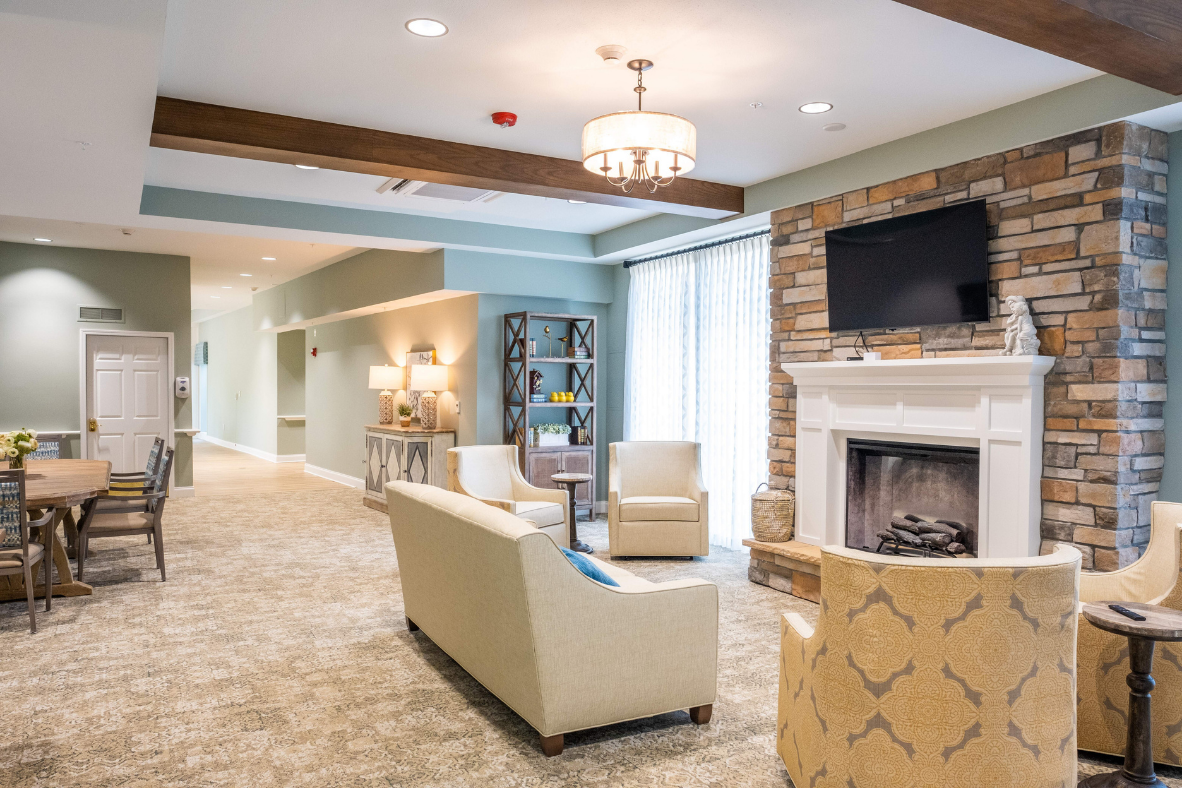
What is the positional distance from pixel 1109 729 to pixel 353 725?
2649 millimetres

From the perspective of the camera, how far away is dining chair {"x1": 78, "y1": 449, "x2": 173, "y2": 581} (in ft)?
16.0

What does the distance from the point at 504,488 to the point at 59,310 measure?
18.6 ft

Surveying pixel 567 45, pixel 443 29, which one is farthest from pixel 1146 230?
pixel 443 29

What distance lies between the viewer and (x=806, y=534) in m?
5.17

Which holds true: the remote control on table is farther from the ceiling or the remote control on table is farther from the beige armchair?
the beige armchair

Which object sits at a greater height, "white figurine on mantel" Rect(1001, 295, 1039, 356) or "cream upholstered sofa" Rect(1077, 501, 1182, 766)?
"white figurine on mantel" Rect(1001, 295, 1039, 356)

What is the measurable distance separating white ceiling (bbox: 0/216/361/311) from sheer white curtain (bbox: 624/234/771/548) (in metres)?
3.33

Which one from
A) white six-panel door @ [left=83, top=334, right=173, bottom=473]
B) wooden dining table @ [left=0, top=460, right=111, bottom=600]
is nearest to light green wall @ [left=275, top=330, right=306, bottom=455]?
white six-panel door @ [left=83, top=334, right=173, bottom=473]

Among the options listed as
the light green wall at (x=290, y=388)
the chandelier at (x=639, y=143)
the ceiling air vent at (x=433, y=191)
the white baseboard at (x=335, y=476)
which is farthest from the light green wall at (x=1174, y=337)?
the light green wall at (x=290, y=388)

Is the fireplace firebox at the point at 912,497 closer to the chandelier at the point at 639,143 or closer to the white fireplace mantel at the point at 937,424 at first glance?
the white fireplace mantel at the point at 937,424

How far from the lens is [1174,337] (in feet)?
12.5

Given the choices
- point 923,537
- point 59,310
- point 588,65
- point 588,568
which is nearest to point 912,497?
point 923,537

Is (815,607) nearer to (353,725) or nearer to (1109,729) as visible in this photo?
(1109,729)

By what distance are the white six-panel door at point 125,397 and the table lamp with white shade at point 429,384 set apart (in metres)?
3.03
